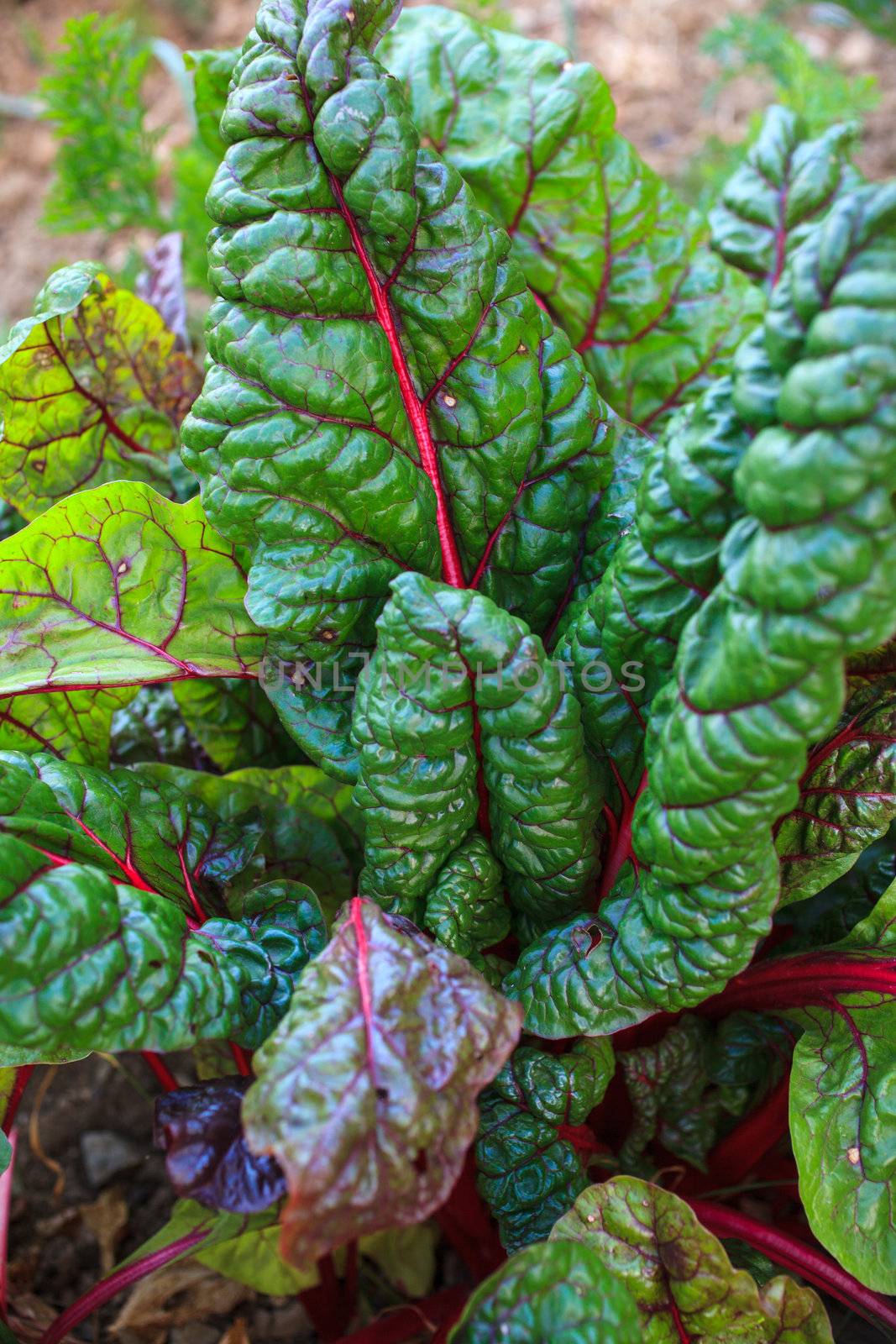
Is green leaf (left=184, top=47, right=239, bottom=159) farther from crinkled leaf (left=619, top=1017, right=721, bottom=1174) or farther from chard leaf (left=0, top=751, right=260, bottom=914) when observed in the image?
crinkled leaf (left=619, top=1017, right=721, bottom=1174)

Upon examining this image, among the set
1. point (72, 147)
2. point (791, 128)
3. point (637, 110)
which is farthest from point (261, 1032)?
point (637, 110)

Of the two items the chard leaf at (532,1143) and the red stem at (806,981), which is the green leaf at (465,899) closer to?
the chard leaf at (532,1143)

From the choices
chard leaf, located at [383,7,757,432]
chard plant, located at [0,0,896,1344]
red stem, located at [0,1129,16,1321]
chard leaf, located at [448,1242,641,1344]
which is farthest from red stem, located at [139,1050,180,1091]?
chard leaf, located at [383,7,757,432]

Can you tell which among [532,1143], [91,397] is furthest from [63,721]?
[532,1143]

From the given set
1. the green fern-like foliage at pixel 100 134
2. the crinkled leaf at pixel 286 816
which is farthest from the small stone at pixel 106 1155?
the green fern-like foliage at pixel 100 134

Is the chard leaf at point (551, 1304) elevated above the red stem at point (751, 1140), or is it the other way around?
the chard leaf at point (551, 1304)

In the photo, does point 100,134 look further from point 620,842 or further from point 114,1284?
point 114,1284

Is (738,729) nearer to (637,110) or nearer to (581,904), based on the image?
(581,904)

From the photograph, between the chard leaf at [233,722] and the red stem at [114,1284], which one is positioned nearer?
the red stem at [114,1284]
